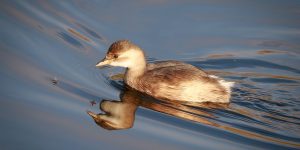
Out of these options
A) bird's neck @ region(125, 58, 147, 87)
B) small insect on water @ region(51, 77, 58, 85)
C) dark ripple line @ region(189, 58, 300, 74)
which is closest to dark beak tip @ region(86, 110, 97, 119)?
small insect on water @ region(51, 77, 58, 85)

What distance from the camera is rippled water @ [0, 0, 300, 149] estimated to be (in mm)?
8320

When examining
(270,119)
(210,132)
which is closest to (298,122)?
(270,119)

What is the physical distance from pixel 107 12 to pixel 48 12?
1.24 meters

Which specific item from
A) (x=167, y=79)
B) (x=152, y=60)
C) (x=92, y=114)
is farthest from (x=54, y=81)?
(x=152, y=60)

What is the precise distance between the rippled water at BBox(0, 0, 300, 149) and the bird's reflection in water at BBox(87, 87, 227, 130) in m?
0.04

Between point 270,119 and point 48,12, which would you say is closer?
point 270,119

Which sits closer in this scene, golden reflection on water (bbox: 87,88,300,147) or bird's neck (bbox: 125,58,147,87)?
golden reflection on water (bbox: 87,88,300,147)

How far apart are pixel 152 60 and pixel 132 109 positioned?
101 inches

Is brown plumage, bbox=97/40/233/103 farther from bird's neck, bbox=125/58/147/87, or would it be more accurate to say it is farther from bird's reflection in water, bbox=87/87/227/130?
bird's reflection in water, bbox=87/87/227/130

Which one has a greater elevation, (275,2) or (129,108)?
(275,2)

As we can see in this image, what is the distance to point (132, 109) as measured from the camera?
9.28 meters

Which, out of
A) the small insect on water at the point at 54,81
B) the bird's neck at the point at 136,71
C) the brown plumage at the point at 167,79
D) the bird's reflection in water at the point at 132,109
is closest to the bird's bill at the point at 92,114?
the bird's reflection in water at the point at 132,109

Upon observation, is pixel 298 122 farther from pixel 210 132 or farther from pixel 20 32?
pixel 20 32

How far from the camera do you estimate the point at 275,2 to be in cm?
1435
